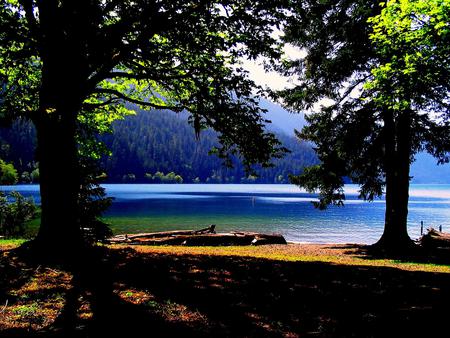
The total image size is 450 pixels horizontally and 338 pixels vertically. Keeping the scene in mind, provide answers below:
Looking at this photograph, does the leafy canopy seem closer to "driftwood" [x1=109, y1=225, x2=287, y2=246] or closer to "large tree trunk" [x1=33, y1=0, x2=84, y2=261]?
"large tree trunk" [x1=33, y1=0, x2=84, y2=261]

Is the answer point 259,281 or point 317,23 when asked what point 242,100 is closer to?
point 259,281

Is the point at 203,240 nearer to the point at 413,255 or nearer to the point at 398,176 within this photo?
the point at 413,255

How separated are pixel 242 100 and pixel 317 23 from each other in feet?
34.9

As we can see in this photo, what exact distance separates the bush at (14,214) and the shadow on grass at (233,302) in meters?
27.4

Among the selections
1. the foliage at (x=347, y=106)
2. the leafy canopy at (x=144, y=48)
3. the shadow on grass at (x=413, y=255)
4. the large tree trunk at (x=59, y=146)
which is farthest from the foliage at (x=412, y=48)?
the large tree trunk at (x=59, y=146)

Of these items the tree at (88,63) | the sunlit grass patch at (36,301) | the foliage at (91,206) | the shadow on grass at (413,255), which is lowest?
the shadow on grass at (413,255)

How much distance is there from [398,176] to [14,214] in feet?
107

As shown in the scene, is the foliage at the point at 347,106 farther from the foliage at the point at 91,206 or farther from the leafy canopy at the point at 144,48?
the foliage at the point at 91,206

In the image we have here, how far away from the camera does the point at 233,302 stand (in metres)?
6.51

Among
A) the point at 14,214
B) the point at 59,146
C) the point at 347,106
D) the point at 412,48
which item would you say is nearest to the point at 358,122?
the point at 347,106

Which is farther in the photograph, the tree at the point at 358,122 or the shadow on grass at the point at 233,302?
the tree at the point at 358,122

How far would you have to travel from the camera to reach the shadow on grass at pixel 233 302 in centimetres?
535

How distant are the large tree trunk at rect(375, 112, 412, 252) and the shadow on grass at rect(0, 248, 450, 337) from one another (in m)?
9.70

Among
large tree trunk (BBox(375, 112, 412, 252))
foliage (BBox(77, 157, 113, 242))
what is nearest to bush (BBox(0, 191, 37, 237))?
foliage (BBox(77, 157, 113, 242))
